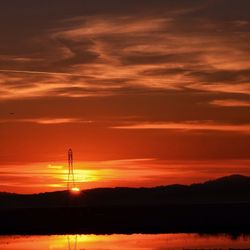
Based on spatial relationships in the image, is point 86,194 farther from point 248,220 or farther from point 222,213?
point 248,220

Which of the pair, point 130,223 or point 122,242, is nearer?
point 122,242

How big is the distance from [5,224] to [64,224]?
23.6ft

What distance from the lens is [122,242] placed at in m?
67.3

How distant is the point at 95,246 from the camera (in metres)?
64.4

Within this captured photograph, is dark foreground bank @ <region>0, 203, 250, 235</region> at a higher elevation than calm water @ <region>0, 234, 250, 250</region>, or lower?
higher

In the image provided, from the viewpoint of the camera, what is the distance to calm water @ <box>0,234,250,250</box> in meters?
63.5

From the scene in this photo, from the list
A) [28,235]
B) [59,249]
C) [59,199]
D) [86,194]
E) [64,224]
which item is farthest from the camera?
[86,194]

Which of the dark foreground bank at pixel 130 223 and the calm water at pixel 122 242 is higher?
the dark foreground bank at pixel 130 223

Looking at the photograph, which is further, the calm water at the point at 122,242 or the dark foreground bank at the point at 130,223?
the dark foreground bank at the point at 130,223

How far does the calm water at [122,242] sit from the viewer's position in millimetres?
63500

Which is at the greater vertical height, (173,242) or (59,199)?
(59,199)

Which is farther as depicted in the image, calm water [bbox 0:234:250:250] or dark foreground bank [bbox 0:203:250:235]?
dark foreground bank [bbox 0:203:250:235]

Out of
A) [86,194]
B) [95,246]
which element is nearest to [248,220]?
[95,246]

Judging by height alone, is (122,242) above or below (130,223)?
below
